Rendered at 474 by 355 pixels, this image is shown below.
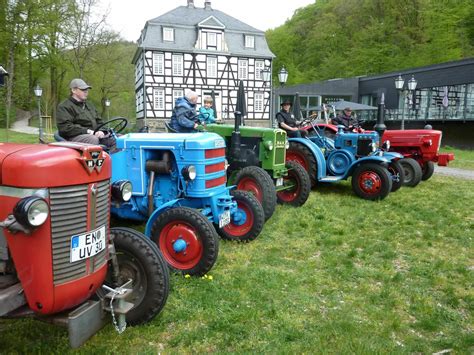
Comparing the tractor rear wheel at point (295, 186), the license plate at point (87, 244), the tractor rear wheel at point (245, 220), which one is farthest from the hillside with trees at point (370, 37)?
the license plate at point (87, 244)

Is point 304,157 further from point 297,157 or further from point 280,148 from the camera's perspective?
point 280,148

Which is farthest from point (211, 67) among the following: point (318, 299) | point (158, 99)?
point (318, 299)

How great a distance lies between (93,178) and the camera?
2.44 meters

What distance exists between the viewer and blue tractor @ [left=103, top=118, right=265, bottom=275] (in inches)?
162

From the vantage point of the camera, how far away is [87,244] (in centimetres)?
243

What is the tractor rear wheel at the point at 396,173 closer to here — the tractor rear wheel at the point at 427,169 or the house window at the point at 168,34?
the tractor rear wheel at the point at 427,169

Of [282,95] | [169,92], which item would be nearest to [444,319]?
[169,92]

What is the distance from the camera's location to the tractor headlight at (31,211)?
2086 millimetres

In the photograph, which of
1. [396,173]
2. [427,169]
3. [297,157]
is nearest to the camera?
[297,157]

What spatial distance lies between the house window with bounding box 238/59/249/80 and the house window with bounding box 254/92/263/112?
154 centimetres

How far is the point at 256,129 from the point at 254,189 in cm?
99

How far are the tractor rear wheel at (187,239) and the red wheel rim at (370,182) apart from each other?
15.8 ft

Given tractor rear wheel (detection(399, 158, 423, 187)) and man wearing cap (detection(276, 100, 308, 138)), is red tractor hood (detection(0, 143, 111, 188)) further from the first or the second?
tractor rear wheel (detection(399, 158, 423, 187))

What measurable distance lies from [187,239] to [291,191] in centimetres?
348
